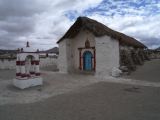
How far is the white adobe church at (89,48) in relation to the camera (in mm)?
17938

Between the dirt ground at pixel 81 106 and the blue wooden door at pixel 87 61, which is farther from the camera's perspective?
the blue wooden door at pixel 87 61

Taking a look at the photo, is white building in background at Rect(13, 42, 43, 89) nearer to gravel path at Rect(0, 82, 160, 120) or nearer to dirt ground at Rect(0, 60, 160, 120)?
dirt ground at Rect(0, 60, 160, 120)

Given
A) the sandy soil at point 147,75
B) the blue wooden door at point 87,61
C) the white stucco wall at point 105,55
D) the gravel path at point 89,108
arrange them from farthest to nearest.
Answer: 1. the blue wooden door at point 87,61
2. the white stucco wall at point 105,55
3. the sandy soil at point 147,75
4. the gravel path at point 89,108

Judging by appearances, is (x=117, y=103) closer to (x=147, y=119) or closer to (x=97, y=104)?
(x=97, y=104)

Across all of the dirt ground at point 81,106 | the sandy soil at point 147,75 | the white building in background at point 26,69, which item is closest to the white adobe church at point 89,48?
the sandy soil at point 147,75

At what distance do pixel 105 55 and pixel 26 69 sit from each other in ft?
24.1

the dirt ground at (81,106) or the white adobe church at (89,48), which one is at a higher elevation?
the white adobe church at (89,48)

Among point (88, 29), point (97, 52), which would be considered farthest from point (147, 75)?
point (88, 29)

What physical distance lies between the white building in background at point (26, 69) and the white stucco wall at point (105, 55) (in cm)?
651

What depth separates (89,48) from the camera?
811 inches

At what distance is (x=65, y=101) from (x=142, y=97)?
3.50 m

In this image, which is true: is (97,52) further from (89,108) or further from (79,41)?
(89,108)

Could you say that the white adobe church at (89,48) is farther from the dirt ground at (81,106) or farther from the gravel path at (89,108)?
the gravel path at (89,108)

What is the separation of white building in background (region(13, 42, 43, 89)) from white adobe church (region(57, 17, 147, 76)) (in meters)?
6.55
